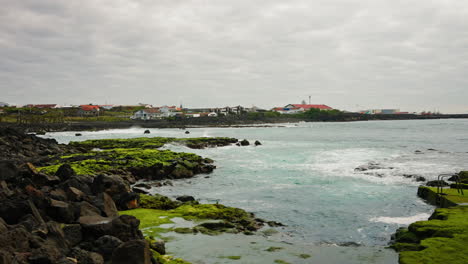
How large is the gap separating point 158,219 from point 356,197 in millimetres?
12648

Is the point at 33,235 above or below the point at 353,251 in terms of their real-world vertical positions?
above

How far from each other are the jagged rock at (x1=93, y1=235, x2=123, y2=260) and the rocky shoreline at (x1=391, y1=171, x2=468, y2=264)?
28.3ft

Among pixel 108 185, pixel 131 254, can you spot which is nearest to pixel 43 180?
pixel 108 185

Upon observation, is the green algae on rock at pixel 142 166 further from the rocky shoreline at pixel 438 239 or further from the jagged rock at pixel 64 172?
the rocky shoreline at pixel 438 239

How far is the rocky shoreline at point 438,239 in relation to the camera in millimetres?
10672

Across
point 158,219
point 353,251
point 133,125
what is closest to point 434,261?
point 353,251

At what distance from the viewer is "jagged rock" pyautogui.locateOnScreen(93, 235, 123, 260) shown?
9812 millimetres

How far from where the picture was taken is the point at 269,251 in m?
12.8

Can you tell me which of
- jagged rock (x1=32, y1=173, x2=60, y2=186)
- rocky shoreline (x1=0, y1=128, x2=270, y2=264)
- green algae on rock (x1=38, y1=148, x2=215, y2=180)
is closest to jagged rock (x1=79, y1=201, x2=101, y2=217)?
rocky shoreline (x1=0, y1=128, x2=270, y2=264)

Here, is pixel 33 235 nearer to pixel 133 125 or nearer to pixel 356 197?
pixel 356 197

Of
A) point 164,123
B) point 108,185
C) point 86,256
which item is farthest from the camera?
point 164,123

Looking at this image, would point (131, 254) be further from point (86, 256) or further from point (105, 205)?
point (105, 205)

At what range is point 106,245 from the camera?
9961 millimetres

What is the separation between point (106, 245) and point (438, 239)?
10.6 meters
